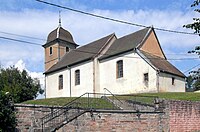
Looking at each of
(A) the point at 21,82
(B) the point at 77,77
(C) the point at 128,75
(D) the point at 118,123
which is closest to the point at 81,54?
(B) the point at 77,77

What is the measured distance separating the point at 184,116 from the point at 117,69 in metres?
19.2

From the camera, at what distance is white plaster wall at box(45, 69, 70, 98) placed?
4650 cm

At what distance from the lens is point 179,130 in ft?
67.9

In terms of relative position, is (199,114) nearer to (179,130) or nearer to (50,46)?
(179,130)

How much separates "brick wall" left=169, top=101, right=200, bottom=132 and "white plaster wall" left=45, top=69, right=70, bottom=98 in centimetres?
2596

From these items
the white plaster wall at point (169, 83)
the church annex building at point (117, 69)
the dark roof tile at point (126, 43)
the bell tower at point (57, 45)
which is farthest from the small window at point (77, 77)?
the white plaster wall at point (169, 83)

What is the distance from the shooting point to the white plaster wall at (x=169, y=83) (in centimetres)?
3628

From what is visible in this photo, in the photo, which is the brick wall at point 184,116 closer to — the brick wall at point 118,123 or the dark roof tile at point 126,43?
the brick wall at point 118,123

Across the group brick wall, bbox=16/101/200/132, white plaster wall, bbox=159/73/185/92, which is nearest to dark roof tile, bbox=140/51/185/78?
white plaster wall, bbox=159/73/185/92

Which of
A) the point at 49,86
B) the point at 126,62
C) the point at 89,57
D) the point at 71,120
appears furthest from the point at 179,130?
the point at 49,86

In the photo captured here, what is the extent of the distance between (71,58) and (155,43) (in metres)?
12.0

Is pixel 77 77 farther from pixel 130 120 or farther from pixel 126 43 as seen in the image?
pixel 130 120

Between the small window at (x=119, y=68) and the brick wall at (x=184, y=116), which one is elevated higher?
the small window at (x=119, y=68)

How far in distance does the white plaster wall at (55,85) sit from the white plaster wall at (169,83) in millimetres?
13923
